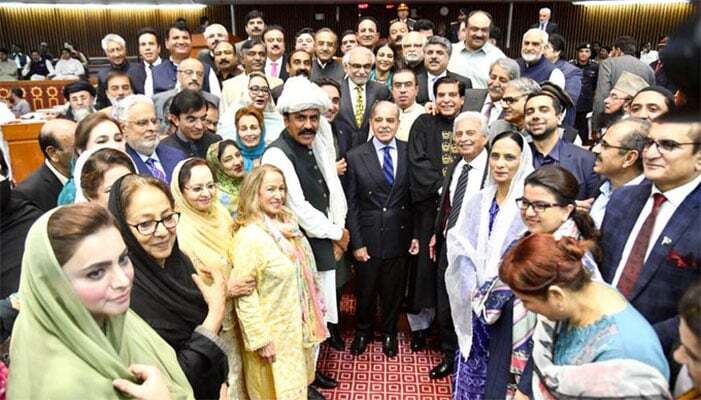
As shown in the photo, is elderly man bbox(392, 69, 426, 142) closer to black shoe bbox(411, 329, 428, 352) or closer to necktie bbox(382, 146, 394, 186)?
necktie bbox(382, 146, 394, 186)

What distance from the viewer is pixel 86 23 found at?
532 inches

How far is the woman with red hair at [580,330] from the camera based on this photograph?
49.3 inches

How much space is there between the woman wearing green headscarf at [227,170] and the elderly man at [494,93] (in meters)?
1.64

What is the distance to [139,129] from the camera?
255cm

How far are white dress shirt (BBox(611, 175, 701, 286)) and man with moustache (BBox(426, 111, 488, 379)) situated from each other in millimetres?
888

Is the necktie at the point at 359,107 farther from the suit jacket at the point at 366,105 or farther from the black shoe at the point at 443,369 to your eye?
the black shoe at the point at 443,369

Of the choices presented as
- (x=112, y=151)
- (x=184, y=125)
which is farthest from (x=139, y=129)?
(x=112, y=151)

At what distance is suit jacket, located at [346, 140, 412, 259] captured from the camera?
3070 millimetres

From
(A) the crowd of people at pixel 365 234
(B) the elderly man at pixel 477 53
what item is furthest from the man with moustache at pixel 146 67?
(B) the elderly man at pixel 477 53

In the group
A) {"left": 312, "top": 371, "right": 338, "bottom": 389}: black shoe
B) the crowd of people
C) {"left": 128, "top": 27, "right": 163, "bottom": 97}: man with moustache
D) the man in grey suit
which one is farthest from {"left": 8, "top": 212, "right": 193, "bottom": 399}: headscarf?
the man in grey suit

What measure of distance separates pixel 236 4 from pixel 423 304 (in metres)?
Answer: 12.0

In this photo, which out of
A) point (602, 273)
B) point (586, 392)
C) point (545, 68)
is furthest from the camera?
point (545, 68)

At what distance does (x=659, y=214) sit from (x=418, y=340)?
205 centimetres

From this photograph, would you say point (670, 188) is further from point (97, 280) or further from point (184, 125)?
point (184, 125)
